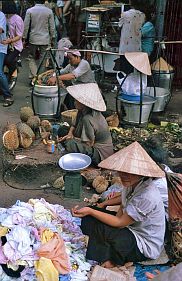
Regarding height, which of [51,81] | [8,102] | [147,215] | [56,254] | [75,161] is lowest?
[56,254]

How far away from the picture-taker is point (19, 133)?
5.70 metres

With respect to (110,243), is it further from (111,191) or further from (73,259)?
(111,191)

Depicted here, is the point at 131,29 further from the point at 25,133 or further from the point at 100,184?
the point at 100,184

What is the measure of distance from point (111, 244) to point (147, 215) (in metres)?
0.40

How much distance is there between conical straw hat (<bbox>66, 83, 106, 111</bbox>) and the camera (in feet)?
17.3

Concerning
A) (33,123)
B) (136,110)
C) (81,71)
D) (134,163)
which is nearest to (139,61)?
(136,110)

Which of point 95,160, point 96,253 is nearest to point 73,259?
point 96,253

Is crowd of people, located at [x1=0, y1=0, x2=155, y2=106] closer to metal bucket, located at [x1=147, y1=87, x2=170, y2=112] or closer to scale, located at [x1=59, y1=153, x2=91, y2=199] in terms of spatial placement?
metal bucket, located at [x1=147, y1=87, x2=170, y2=112]

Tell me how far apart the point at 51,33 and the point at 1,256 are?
6005 mm

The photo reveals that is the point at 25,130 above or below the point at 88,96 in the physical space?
below

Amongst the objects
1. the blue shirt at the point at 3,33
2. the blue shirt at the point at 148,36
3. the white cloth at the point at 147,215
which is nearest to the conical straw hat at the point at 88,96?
the white cloth at the point at 147,215

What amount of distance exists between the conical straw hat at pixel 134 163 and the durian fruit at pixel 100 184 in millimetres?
1515

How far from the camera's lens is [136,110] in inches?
268

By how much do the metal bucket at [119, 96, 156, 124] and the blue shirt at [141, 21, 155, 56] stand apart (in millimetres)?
2188
